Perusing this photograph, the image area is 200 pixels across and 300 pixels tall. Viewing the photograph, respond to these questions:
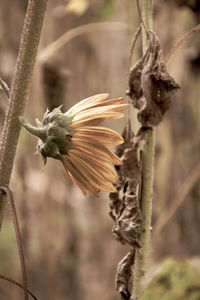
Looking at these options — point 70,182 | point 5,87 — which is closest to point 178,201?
point 5,87

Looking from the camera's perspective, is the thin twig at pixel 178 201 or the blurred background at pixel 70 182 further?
the blurred background at pixel 70 182

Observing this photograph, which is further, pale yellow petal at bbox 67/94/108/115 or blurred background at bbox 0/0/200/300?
blurred background at bbox 0/0/200/300

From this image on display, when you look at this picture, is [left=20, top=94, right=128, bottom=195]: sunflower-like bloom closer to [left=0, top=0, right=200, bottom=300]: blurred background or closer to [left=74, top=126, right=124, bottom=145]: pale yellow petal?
[left=74, top=126, right=124, bottom=145]: pale yellow petal

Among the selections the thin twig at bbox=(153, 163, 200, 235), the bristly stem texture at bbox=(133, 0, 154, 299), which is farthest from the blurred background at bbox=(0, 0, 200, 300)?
the bristly stem texture at bbox=(133, 0, 154, 299)

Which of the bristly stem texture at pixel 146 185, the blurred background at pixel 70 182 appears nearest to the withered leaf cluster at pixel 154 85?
the bristly stem texture at pixel 146 185

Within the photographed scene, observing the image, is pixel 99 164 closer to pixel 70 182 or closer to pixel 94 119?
pixel 94 119

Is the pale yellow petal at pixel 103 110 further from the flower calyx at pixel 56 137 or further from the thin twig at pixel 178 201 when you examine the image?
the thin twig at pixel 178 201

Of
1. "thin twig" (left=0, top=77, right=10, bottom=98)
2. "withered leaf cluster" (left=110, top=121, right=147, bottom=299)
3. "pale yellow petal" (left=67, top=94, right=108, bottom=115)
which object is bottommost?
"withered leaf cluster" (left=110, top=121, right=147, bottom=299)
